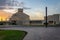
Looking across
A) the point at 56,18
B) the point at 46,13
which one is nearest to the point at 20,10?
the point at 46,13

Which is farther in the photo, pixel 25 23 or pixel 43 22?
pixel 25 23

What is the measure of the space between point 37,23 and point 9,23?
6133 mm

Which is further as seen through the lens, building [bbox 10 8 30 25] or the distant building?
building [bbox 10 8 30 25]

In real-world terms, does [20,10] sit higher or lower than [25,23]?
higher

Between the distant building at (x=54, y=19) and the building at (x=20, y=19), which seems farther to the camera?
the building at (x=20, y=19)

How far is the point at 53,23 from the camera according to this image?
3572cm

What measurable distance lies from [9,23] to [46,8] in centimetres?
969

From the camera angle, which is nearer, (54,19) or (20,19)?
(54,19)

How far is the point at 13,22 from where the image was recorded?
1492 inches

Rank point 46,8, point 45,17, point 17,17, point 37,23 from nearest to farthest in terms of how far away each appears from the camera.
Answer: point 46,8
point 45,17
point 17,17
point 37,23

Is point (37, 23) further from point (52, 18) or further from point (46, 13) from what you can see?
point (46, 13)

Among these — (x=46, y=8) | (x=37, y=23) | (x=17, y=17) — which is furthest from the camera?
(x=37, y=23)

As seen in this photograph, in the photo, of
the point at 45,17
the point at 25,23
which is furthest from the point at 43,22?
the point at 25,23

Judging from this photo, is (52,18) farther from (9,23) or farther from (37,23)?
(9,23)
